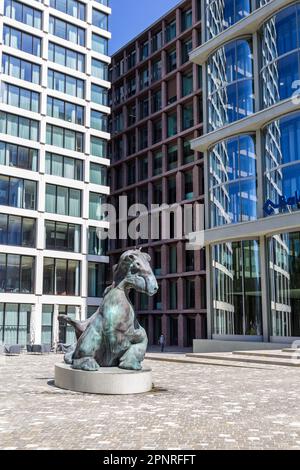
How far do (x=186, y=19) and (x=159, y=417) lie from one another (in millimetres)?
49417

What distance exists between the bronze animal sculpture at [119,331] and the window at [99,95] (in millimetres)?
38039

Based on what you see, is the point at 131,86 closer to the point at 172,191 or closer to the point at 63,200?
the point at 172,191

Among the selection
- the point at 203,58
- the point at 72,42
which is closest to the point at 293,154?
the point at 203,58

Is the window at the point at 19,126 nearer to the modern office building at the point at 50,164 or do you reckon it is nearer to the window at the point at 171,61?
the modern office building at the point at 50,164

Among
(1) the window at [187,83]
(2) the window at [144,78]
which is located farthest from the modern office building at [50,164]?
(1) the window at [187,83]

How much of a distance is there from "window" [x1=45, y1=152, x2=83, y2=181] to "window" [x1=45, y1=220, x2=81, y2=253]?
14.5 ft

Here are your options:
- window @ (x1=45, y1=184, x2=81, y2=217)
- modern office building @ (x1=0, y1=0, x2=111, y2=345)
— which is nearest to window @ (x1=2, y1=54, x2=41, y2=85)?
modern office building @ (x1=0, y1=0, x2=111, y2=345)

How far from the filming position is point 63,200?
45500mm

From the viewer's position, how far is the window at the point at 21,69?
43.4 m

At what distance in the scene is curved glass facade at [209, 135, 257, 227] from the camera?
30859mm

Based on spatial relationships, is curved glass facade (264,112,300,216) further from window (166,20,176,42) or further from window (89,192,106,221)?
window (166,20,176,42)

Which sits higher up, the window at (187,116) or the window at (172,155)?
the window at (187,116)

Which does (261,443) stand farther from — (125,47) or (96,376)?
(125,47)

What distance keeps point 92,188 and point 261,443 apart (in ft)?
135
